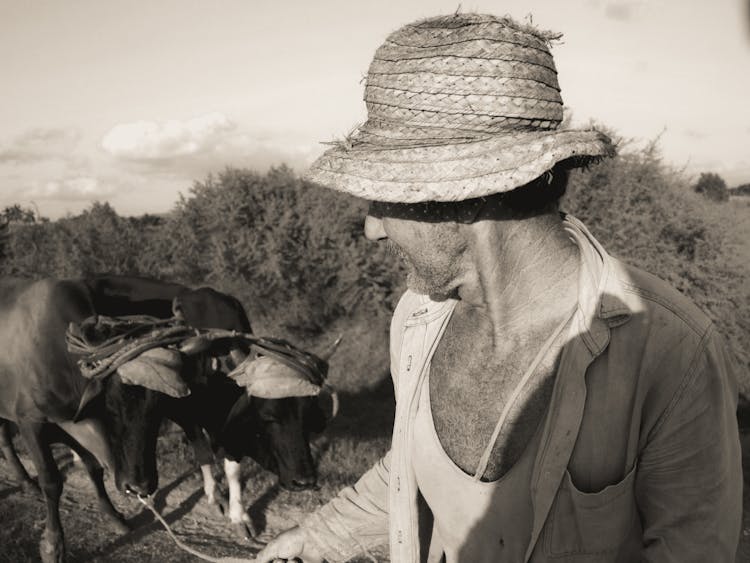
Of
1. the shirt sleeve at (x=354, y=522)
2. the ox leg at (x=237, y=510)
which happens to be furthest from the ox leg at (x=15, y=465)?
the shirt sleeve at (x=354, y=522)

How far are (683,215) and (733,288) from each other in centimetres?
159

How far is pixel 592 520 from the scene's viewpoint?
148 centimetres

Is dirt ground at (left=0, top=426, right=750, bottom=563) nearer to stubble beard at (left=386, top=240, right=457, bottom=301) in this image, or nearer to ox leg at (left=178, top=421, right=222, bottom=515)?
ox leg at (left=178, top=421, right=222, bottom=515)

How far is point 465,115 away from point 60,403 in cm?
543

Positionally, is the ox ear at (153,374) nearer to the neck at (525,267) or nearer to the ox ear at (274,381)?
the ox ear at (274,381)

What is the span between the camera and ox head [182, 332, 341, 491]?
16.4 feet

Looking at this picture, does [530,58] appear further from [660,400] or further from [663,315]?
[660,400]

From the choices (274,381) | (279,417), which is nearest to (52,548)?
(279,417)

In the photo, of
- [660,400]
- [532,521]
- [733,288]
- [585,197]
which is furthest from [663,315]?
[733,288]

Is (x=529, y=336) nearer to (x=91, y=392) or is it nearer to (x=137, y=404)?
(x=137, y=404)

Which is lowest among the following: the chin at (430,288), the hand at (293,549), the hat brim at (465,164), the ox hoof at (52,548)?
the ox hoof at (52,548)

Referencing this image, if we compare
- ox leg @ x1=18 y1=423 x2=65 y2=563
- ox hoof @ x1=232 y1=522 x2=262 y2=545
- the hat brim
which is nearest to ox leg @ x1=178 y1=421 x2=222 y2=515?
ox hoof @ x1=232 y1=522 x2=262 y2=545

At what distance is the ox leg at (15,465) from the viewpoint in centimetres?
690

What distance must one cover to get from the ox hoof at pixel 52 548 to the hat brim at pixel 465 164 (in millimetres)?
5572
